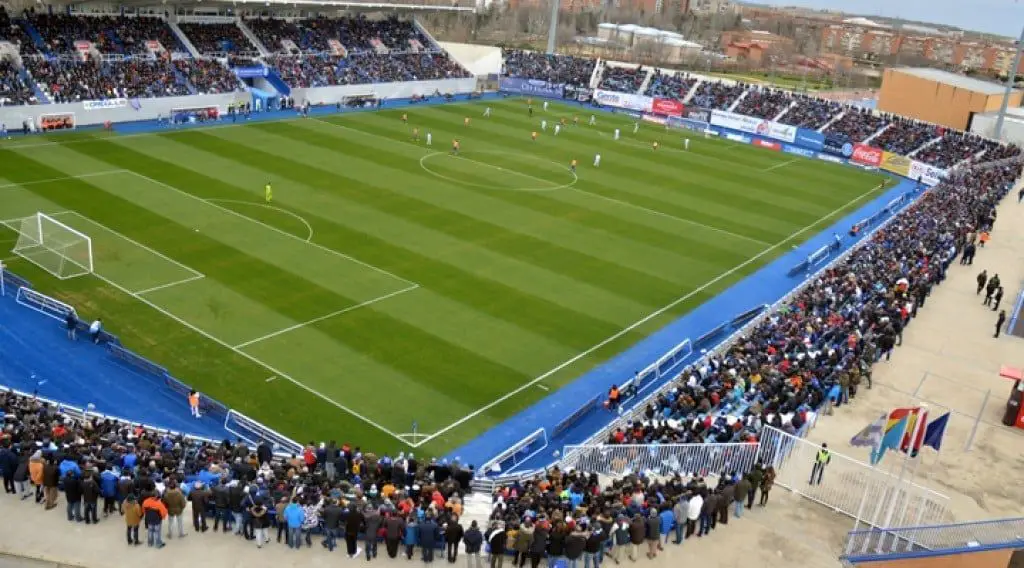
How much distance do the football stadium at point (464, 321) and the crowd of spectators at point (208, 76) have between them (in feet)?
0.62

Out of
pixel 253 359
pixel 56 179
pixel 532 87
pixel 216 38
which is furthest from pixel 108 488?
pixel 532 87

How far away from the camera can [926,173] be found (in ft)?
189

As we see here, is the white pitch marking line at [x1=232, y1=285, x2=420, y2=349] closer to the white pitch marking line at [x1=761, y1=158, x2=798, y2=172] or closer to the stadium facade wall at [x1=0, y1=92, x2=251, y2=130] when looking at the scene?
the stadium facade wall at [x1=0, y1=92, x2=251, y2=130]

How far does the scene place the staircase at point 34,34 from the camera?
5362cm

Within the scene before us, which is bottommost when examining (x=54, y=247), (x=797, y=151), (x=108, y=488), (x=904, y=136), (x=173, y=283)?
(x=173, y=283)

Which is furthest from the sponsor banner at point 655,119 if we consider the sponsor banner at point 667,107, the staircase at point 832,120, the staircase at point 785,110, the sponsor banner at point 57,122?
the sponsor banner at point 57,122

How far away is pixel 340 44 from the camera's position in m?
72.8

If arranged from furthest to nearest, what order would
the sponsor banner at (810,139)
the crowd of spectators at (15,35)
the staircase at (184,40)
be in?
1. the sponsor banner at (810,139)
2. the staircase at (184,40)
3. the crowd of spectators at (15,35)

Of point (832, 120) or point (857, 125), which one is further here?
point (832, 120)

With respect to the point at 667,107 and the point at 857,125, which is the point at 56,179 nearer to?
the point at 667,107

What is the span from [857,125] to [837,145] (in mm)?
3686

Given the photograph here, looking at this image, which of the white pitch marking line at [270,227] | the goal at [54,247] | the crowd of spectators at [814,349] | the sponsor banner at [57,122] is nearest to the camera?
the crowd of spectators at [814,349]

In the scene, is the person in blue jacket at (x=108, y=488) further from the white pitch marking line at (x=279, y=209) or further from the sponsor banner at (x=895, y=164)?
the sponsor banner at (x=895, y=164)

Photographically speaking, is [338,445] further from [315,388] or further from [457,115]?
[457,115]
